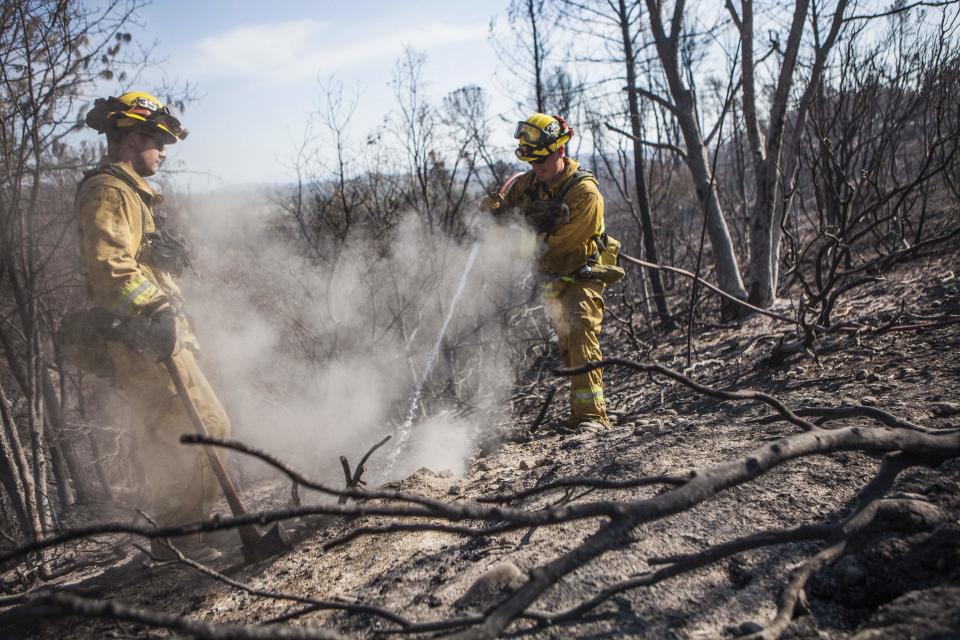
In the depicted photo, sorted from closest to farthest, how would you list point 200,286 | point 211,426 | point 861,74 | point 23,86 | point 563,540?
point 563,540, point 211,426, point 23,86, point 861,74, point 200,286

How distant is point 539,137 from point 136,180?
2575mm

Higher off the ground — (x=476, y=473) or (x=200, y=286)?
(x=200, y=286)

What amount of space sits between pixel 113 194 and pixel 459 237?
610 centimetres

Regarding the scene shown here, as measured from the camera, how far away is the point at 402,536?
2.24 meters

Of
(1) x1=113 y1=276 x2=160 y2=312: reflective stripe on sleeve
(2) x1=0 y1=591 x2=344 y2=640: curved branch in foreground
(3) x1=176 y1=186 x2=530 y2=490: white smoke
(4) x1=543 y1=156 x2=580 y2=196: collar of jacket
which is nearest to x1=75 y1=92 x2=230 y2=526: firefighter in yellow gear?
(1) x1=113 y1=276 x2=160 y2=312: reflective stripe on sleeve

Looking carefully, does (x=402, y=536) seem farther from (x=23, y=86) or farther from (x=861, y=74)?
(x=861, y=74)

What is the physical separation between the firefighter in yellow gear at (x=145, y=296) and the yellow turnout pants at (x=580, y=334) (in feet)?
7.44

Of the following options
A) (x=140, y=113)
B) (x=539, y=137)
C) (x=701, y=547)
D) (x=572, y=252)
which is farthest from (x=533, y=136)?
(x=701, y=547)

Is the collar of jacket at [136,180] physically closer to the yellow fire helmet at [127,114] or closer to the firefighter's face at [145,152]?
the firefighter's face at [145,152]

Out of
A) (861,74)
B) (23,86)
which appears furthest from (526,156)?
(861,74)

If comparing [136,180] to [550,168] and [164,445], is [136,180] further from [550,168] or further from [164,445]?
[550,168]

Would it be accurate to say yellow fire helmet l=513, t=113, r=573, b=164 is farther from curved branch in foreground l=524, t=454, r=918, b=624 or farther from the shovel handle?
curved branch in foreground l=524, t=454, r=918, b=624

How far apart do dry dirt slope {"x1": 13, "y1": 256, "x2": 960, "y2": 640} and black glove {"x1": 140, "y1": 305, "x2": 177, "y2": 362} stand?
3.48ft

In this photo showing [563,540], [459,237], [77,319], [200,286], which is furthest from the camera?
[459,237]
